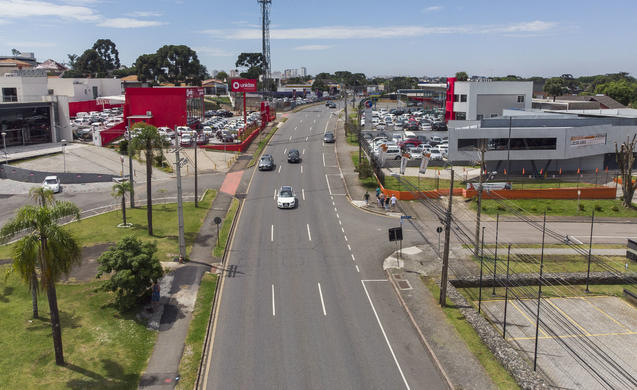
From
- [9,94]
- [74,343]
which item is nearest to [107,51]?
[9,94]

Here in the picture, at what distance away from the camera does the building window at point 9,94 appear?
77188 mm

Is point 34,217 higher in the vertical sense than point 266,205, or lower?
higher

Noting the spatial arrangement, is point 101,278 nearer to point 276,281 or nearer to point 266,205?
point 276,281

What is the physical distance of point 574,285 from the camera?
33.4 meters

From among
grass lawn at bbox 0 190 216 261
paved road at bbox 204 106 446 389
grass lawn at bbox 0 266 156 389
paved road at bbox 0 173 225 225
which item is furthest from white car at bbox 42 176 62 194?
grass lawn at bbox 0 266 156 389

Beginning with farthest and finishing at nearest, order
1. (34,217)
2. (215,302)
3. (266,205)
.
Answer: (266,205), (215,302), (34,217)

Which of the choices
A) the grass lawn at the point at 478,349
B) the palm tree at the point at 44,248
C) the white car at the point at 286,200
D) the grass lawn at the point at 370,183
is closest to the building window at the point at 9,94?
the white car at the point at 286,200

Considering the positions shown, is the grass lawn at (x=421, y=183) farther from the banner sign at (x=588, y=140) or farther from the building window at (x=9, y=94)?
the building window at (x=9, y=94)

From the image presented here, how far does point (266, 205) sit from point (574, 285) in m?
26.6

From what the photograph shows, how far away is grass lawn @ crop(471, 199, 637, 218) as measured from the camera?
159ft

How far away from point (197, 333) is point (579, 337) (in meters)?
19.5

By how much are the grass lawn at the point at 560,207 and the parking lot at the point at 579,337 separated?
17331 mm

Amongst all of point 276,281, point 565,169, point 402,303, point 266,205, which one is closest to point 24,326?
point 276,281

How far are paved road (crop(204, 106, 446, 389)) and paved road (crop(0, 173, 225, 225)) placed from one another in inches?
361
